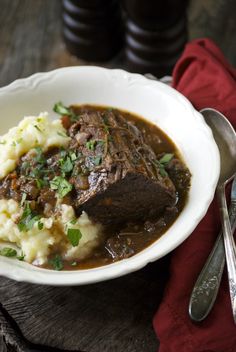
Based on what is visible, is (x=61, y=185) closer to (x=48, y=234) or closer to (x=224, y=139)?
(x=48, y=234)

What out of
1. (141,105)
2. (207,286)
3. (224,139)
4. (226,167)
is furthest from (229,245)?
(141,105)

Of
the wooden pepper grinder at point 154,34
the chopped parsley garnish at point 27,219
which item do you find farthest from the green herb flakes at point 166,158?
the wooden pepper grinder at point 154,34

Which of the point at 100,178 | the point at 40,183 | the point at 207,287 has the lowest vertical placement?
the point at 207,287

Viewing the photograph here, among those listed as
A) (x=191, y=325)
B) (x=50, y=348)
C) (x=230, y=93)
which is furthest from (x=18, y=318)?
(x=230, y=93)

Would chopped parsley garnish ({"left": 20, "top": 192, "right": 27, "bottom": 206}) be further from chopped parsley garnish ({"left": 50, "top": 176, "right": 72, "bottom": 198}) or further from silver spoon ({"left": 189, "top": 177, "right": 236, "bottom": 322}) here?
silver spoon ({"left": 189, "top": 177, "right": 236, "bottom": 322})

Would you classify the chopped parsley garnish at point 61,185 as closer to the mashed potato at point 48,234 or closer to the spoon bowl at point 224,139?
the mashed potato at point 48,234

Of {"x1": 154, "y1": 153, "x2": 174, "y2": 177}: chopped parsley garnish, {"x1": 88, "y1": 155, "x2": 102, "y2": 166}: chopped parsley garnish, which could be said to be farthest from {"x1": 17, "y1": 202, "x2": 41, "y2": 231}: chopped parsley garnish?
{"x1": 154, "y1": 153, "x2": 174, "y2": 177}: chopped parsley garnish
